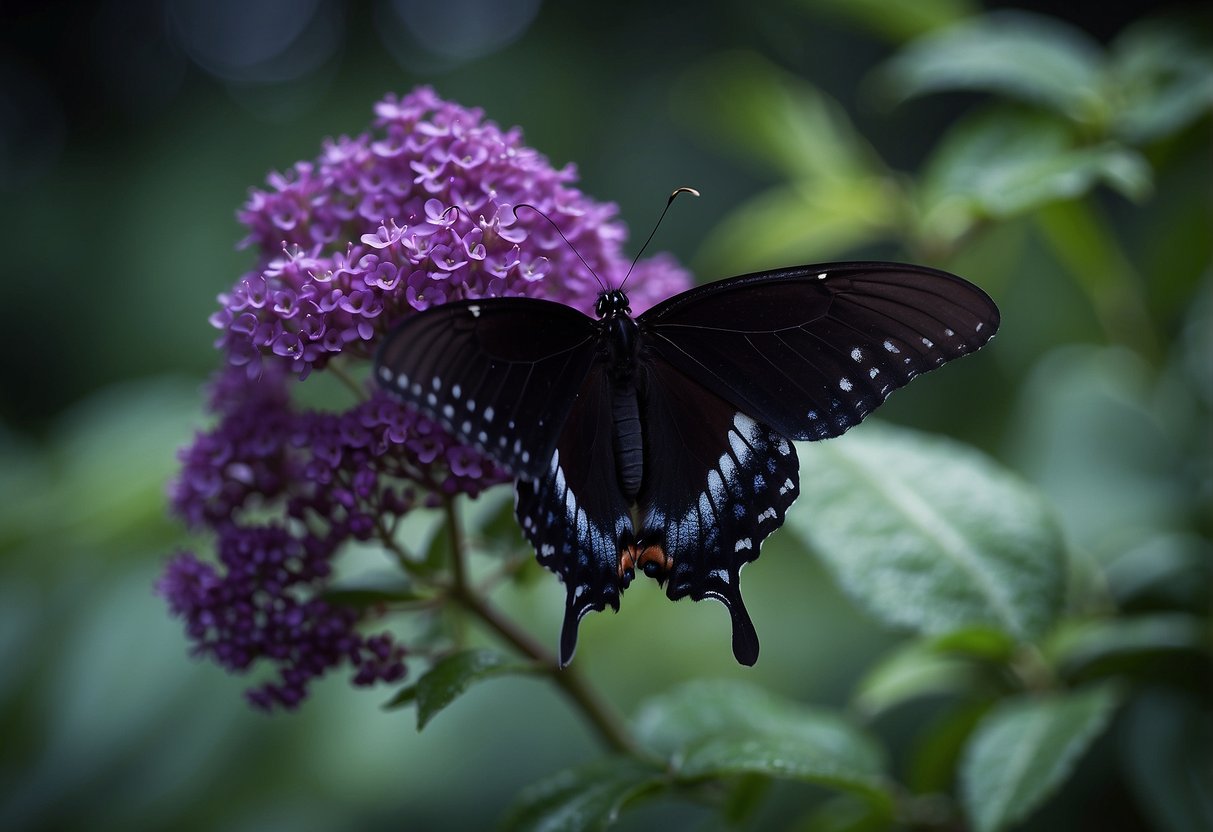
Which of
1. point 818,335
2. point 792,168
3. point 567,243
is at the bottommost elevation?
point 818,335

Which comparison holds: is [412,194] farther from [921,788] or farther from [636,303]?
[921,788]

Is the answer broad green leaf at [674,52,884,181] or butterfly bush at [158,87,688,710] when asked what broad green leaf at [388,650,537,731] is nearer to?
butterfly bush at [158,87,688,710]

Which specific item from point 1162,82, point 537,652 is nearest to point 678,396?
point 537,652

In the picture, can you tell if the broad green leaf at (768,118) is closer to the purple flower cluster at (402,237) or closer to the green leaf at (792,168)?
the green leaf at (792,168)

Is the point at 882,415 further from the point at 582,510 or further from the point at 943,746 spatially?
the point at 582,510

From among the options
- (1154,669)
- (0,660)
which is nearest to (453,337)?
(1154,669)

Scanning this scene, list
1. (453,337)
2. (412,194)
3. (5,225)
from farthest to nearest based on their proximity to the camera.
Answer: (5,225), (412,194), (453,337)
